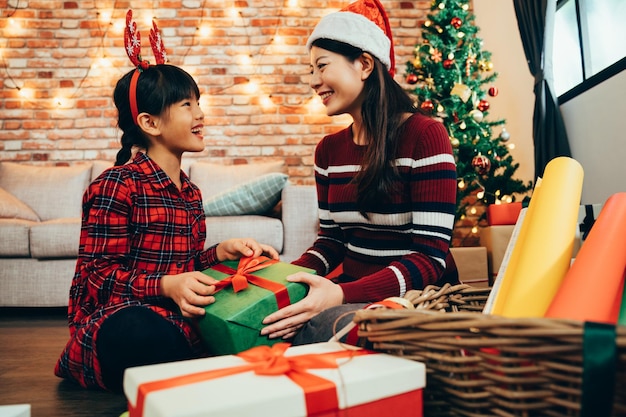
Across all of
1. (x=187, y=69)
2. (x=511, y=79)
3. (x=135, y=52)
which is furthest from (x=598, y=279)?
(x=187, y=69)

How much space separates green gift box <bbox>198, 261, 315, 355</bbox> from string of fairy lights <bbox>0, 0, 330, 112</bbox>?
286 cm

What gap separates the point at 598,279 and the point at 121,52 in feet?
12.2

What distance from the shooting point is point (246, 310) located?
74 centimetres

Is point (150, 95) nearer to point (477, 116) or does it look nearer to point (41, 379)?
point (41, 379)

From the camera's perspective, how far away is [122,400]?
100 centimetres

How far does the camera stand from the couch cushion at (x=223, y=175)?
10.0ft

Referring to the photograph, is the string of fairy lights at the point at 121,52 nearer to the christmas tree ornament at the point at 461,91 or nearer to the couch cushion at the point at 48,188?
the couch cushion at the point at 48,188

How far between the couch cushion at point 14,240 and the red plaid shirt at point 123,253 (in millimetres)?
1593

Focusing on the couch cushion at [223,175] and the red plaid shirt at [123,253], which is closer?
the red plaid shirt at [123,253]

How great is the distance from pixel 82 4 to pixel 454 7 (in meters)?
2.81

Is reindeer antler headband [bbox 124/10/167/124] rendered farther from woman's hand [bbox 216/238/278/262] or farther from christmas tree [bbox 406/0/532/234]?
christmas tree [bbox 406/0/532/234]

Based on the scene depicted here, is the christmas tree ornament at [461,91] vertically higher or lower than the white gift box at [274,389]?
higher

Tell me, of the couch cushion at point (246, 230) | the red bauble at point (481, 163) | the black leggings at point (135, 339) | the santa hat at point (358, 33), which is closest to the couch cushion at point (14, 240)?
the couch cushion at point (246, 230)

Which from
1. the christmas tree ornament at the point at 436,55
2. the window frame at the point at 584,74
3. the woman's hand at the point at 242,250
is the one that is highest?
the christmas tree ornament at the point at 436,55
